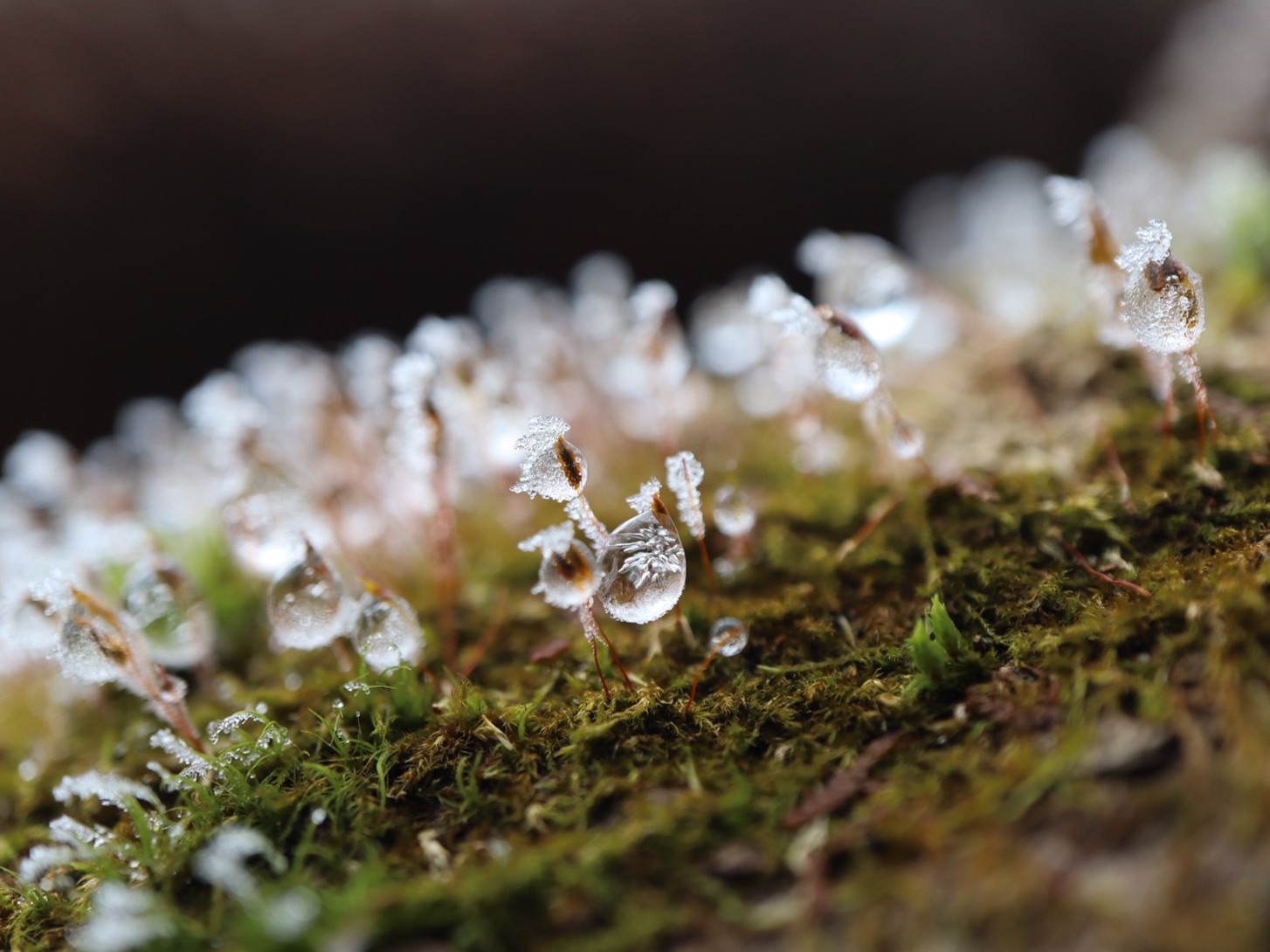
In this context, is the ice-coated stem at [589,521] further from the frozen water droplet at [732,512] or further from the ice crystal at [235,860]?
the ice crystal at [235,860]

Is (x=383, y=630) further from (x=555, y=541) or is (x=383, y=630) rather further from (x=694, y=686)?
(x=694, y=686)

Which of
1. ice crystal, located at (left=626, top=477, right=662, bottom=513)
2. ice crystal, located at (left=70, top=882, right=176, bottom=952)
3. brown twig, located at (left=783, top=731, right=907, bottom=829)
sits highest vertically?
ice crystal, located at (left=626, top=477, right=662, bottom=513)

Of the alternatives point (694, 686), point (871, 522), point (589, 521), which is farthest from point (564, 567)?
point (871, 522)

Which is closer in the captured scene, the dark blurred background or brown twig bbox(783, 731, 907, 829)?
brown twig bbox(783, 731, 907, 829)

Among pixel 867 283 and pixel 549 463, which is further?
pixel 867 283

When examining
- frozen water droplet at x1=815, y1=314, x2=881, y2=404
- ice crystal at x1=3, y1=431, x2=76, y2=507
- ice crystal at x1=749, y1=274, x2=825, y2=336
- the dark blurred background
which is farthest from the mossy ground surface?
the dark blurred background

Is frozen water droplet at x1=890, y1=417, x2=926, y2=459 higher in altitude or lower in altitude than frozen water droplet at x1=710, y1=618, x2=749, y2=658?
higher

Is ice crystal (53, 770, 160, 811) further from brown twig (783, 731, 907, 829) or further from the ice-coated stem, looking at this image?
brown twig (783, 731, 907, 829)

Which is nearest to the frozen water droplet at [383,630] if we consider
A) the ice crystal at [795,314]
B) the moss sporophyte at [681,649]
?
the moss sporophyte at [681,649]
